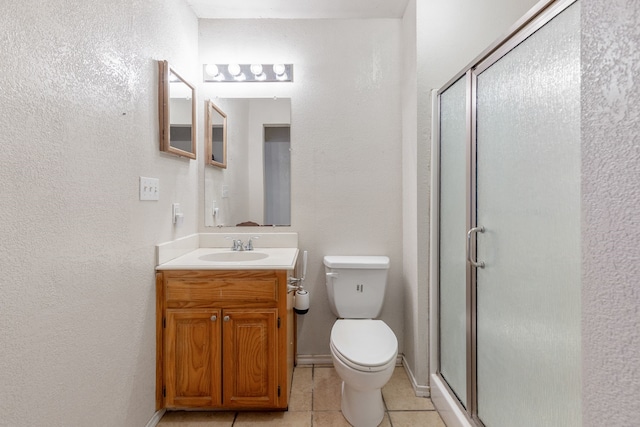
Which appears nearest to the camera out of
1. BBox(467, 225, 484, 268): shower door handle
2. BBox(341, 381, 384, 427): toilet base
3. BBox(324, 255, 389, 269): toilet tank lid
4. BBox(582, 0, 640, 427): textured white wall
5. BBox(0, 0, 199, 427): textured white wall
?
BBox(582, 0, 640, 427): textured white wall

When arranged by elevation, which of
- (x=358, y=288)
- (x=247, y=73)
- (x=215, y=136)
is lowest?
(x=358, y=288)

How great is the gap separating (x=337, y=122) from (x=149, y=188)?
127 centimetres

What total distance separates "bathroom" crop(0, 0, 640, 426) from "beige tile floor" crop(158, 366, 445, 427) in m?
0.15

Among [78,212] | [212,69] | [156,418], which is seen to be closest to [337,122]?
[212,69]

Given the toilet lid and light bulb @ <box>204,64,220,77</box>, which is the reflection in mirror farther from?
the toilet lid

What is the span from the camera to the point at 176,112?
1.90 meters

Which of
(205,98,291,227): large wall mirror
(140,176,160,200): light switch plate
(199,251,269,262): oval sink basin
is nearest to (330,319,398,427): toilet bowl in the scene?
(199,251,269,262): oval sink basin

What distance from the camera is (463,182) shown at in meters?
1.58

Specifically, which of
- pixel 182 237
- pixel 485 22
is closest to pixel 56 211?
pixel 182 237

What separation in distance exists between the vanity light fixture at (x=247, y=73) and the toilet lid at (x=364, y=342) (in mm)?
1661

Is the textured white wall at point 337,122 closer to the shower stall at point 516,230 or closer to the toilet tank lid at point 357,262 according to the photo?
the toilet tank lid at point 357,262

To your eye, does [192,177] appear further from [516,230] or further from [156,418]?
[516,230]

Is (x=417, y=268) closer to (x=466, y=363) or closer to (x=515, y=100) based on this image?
(x=466, y=363)

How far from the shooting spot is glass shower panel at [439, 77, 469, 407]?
1578mm
